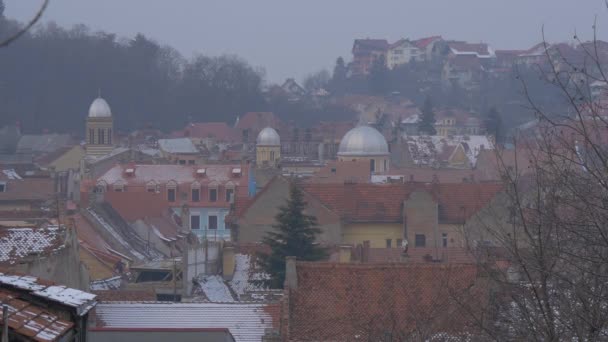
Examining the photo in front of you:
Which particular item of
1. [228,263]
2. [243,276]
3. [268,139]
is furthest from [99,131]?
[243,276]

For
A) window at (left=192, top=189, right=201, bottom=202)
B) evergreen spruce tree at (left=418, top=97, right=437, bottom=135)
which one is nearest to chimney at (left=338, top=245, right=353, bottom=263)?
window at (left=192, top=189, right=201, bottom=202)

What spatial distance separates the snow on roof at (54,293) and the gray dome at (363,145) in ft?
193

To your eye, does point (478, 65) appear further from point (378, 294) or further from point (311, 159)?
point (378, 294)

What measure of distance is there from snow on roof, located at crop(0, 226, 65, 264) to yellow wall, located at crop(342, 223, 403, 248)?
66.1 ft

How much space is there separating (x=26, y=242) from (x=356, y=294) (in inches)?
163

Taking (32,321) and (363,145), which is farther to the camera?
(363,145)

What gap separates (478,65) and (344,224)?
369ft

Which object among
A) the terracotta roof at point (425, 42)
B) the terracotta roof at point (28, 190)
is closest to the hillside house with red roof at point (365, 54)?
the terracotta roof at point (425, 42)

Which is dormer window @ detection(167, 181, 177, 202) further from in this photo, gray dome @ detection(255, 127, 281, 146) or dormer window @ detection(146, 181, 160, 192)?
gray dome @ detection(255, 127, 281, 146)

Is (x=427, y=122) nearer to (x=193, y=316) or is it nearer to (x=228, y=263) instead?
(x=228, y=263)

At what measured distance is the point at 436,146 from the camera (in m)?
73.0

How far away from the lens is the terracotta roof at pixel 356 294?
56.2ft

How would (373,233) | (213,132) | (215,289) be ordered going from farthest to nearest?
(213,132)
(373,233)
(215,289)

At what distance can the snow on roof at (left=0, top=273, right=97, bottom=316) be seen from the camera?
7.18 m
